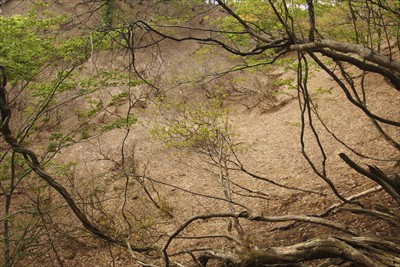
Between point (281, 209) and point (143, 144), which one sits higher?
point (143, 144)

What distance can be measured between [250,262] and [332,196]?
158 inches

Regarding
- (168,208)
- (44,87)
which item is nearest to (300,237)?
(168,208)

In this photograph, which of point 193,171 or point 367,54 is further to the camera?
point 193,171

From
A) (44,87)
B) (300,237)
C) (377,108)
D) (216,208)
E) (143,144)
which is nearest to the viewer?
(300,237)

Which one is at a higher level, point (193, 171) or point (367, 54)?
point (193, 171)

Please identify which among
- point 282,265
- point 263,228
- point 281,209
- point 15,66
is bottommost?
point 282,265

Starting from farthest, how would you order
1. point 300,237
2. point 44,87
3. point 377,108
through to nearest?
point 377,108, point 44,87, point 300,237

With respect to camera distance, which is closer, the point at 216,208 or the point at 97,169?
the point at 216,208

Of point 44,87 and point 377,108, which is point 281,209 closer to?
point 44,87

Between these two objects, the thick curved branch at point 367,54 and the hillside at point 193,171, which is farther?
the hillside at point 193,171

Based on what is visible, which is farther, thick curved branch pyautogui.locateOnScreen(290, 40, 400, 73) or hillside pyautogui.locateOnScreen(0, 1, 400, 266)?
hillside pyautogui.locateOnScreen(0, 1, 400, 266)

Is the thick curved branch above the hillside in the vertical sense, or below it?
below

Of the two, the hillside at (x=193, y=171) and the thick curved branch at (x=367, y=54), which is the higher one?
the hillside at (x=193, y=171)

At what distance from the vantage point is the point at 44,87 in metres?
6.72
